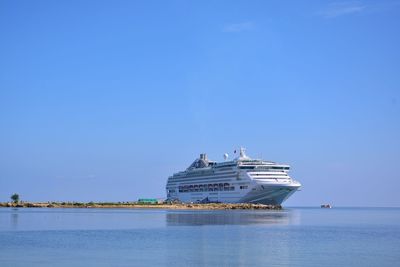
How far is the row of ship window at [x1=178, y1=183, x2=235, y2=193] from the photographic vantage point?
98188 mm

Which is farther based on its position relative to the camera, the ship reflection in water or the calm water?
the ship reflection in water

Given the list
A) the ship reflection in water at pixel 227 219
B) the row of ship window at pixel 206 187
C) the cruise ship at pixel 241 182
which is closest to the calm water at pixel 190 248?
the ship reflection in water at pixel 227 219

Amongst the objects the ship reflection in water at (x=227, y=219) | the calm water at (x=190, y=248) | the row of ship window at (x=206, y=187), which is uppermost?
the row of ship window at (x=206, y=187)

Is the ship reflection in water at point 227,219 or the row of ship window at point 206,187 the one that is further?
the row of ship window at point 206,187

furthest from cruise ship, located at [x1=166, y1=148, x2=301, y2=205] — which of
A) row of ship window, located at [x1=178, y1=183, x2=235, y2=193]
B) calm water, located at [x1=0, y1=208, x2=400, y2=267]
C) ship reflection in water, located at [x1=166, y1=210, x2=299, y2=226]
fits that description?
calm water, located at [x1=0, y1=208, x2=400, y2=267]

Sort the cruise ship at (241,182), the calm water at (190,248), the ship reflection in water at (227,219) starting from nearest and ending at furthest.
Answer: the calm water at (190,248) < the ship reflection in water at (227,219) < the cruise ship at (241,182)

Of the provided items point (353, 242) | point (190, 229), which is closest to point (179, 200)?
point (190, 229)

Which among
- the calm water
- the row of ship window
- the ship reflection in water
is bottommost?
the calm water

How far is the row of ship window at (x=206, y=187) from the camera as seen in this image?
98188 mm

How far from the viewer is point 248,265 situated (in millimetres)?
25531

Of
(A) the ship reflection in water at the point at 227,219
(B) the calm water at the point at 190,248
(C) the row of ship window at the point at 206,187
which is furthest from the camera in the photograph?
(C) the row of ship window at the point at 206,187

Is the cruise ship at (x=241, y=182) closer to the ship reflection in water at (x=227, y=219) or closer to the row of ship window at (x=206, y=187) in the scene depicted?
the row of ship window at (x=206, y=187)

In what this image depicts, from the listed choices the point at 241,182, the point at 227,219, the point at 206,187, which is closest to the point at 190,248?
the point at 227,219

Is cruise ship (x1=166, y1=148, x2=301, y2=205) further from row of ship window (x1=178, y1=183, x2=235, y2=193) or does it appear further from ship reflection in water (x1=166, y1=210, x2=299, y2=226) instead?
ship reflection in water (x1=166, y1=210, x2=299, y2=226)
